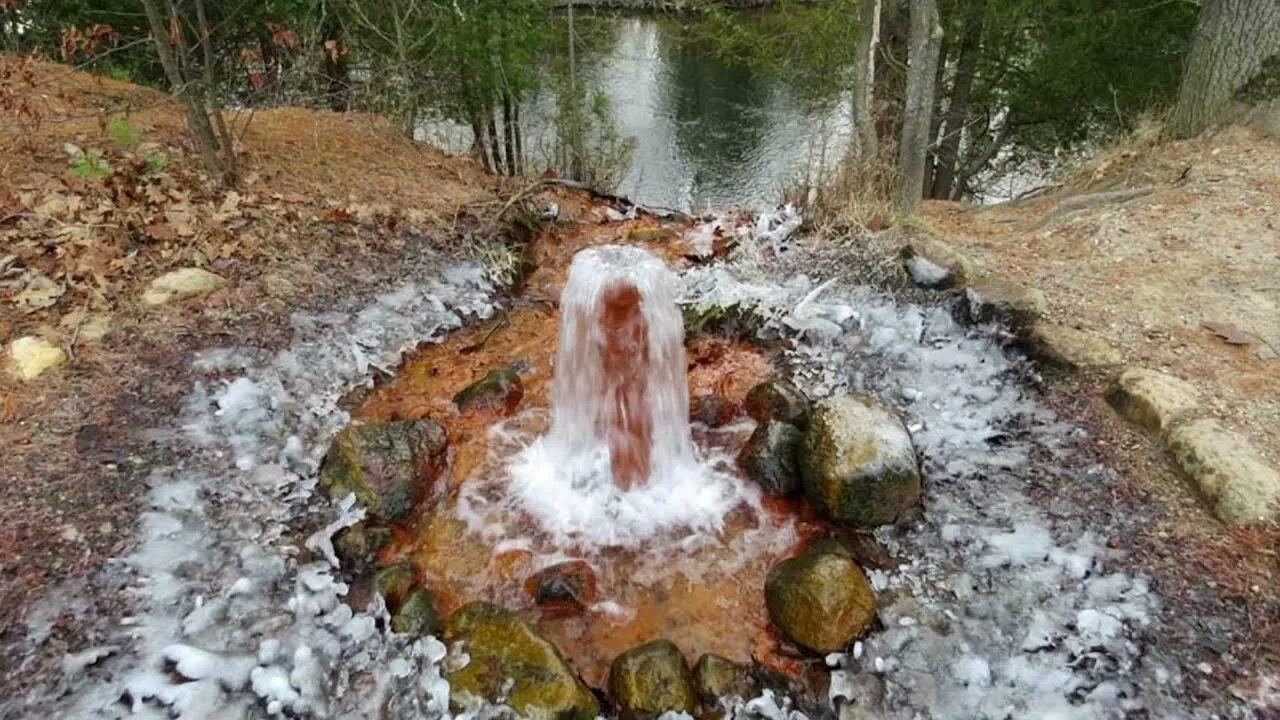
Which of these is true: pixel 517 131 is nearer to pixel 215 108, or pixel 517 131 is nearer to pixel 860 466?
pixel 215 108

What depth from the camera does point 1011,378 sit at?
168 inches

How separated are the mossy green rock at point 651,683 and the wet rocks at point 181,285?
139 inches

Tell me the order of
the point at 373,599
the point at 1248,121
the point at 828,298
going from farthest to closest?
the point at 1248,121 < the point at 828,298 < the point at 373,599

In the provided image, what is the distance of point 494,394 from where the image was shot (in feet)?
15.3

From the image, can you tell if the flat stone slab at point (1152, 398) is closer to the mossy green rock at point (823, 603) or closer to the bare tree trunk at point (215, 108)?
the mossy green rock at point (823, 603)

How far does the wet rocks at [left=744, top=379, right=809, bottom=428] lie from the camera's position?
4.29 meters

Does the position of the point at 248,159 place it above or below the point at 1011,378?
above

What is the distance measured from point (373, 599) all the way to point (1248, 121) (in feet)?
24.3

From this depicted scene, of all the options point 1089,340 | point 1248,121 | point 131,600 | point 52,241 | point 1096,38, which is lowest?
point 131,600

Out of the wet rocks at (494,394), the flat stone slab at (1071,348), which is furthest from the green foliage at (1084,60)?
the wet rocks at (494,394)

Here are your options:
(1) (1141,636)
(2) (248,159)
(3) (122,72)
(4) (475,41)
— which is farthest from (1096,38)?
(3) (122,72)

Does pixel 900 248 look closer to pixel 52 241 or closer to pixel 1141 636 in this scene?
pixel 1141 636

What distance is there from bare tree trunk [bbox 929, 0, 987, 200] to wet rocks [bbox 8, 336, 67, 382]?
8.63 metres

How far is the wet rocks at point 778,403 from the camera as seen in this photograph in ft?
14.1
